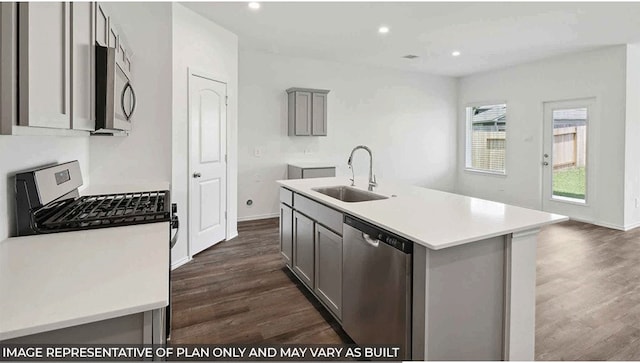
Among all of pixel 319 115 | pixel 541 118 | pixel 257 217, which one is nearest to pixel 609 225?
pixel 541 118

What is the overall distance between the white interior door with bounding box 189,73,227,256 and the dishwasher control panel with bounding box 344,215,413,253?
7.45 feet

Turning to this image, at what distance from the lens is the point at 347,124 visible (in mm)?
6324

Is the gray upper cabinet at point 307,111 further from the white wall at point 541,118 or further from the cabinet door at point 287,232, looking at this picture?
the white wall at point 541,118

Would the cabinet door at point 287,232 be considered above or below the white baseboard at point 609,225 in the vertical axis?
above

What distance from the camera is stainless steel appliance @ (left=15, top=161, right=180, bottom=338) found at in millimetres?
1536

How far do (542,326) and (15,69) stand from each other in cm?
303

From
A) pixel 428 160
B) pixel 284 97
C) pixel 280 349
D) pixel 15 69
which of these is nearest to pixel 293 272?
pixel 280 349

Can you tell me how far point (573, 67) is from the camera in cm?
545

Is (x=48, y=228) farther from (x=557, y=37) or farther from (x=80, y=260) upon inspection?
(x=557, y=37)

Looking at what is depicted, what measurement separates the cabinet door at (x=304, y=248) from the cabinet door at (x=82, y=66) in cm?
162

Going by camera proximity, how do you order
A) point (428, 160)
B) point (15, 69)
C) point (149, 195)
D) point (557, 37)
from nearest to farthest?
point (15, 69) < point (149, 195) < point (557, 37) < point (428, 160)

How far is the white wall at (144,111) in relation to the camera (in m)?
3.18

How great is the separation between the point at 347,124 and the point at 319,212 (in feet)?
13.5

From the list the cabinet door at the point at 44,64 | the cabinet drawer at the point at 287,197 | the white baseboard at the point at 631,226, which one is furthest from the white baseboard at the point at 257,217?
the white baseboard at the point at 631,226
